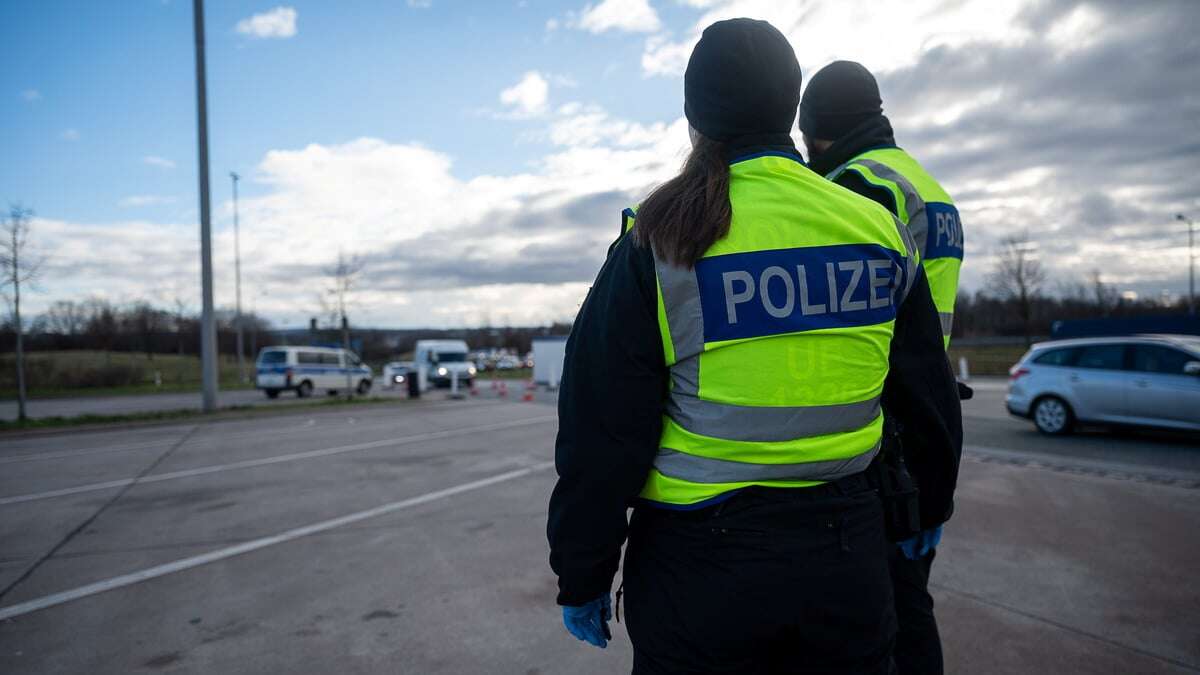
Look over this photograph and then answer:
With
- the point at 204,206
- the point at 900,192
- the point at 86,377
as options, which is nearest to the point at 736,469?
the point at 900,192

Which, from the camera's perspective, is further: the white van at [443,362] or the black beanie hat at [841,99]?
the white van at [443,362]

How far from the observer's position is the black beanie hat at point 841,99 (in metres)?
2.48

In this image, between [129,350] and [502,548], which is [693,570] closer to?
[502,548]

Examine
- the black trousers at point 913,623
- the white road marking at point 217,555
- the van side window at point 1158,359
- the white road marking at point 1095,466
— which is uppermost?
the van side window at point 1158,359

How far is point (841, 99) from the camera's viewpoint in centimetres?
250

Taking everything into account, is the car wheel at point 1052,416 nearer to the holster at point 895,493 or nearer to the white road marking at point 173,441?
the holster at point 895,493

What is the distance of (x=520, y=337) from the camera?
82.9 metres

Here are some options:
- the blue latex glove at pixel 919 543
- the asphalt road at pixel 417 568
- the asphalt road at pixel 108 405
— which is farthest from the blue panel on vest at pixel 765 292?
the asphalt road at pixel 108 405

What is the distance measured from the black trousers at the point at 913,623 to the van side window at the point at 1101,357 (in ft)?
31.9

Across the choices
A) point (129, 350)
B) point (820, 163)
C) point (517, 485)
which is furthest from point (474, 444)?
point (129, 350)

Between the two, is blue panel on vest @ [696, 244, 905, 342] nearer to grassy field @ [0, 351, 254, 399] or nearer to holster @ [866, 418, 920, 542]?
holster @ [866, 418, 920, 542]

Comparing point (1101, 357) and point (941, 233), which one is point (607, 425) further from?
point (1101, 357)

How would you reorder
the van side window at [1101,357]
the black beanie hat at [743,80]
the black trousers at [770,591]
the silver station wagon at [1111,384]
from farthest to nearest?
the van side window at [1101,357], the silver station wagon at [1111,384], the black beanie hat at [743,80], the black trousers at [770,591]

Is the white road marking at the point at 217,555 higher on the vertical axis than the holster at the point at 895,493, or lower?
lower
